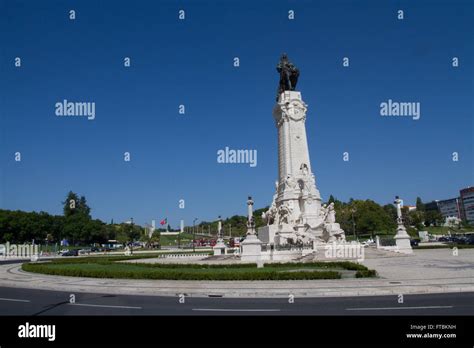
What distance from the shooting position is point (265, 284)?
17594 mm

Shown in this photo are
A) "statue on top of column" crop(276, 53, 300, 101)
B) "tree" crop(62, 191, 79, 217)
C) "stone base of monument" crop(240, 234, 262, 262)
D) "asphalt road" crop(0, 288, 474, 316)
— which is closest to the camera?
"asphalt road" crop(0, 288, 474, 316)

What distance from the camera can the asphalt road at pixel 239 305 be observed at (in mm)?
11781

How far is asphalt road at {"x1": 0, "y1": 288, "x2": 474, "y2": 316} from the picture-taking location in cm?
1178

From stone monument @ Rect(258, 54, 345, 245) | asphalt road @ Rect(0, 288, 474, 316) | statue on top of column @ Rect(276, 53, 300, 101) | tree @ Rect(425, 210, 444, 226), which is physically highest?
statue on top of column @ Rect(276, 53, 300, 101)

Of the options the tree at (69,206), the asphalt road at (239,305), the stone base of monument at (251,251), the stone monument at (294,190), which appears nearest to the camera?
the asphalt road at (239,305)

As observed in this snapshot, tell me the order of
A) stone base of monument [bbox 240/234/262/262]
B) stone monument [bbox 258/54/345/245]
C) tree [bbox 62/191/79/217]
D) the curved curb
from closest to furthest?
the curved curb < stone base of monument [bbox 240/234/262/262] < stone monument [bbox 258/54/345/245] < tree [bbox 62/191/79/217]

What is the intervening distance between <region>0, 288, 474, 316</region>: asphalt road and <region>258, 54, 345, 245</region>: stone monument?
26.0 meters

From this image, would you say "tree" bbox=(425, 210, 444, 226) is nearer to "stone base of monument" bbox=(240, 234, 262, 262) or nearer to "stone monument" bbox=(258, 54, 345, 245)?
"stone monument" bbox=(258, 54, 345, 245)

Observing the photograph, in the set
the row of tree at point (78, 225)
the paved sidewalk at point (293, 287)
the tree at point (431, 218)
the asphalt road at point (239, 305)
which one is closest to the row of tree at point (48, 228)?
the row of tree at point (78, 225)

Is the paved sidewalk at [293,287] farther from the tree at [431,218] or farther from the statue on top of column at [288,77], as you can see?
the tree at [431,218]

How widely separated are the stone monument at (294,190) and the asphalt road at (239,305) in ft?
85.3

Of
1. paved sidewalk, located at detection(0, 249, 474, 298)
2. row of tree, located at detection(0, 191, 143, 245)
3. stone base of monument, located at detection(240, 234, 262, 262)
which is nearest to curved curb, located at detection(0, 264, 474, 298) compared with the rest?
paved sidewalk, located at detection(0, 249, 474, 298)

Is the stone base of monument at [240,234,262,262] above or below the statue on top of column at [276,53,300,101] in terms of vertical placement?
below
